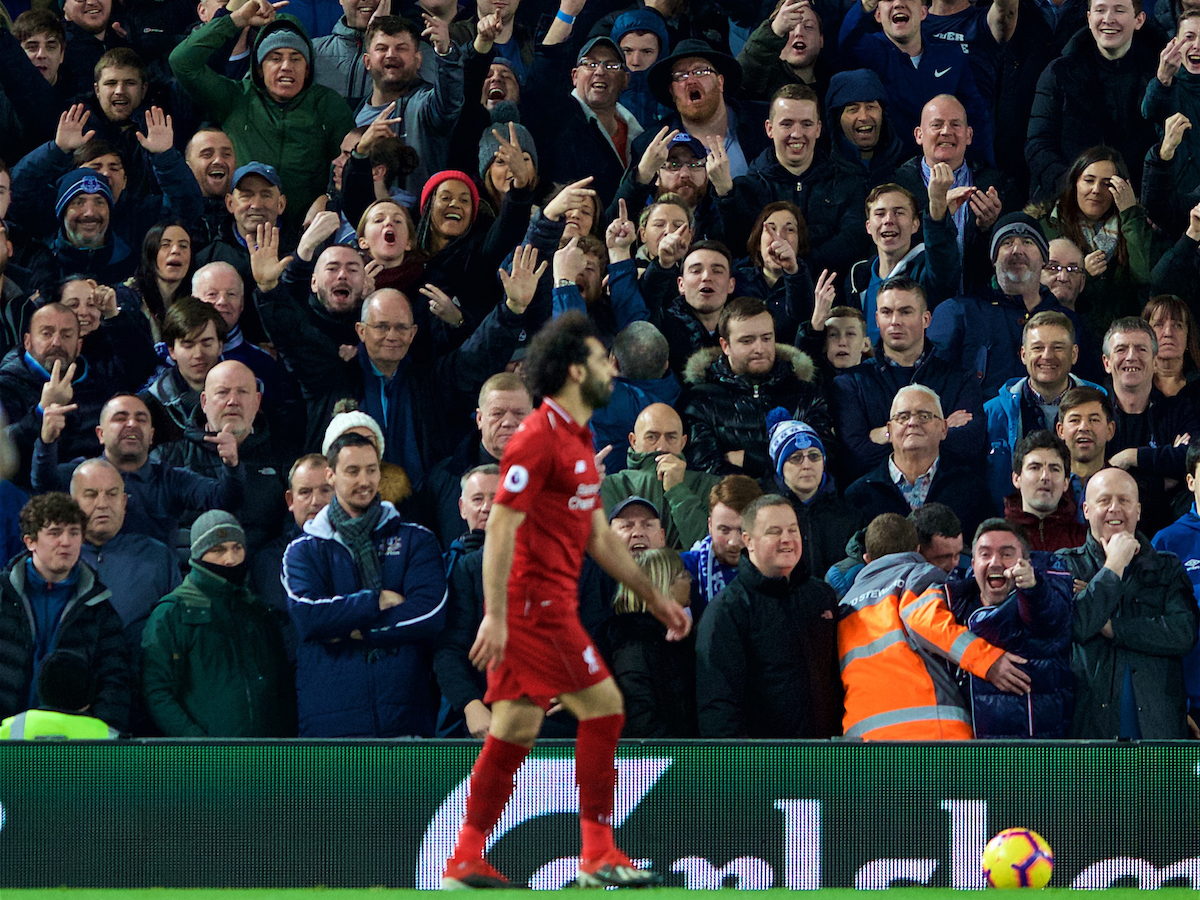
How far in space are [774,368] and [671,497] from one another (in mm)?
948

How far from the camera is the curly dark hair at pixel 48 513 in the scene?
25.1 ft

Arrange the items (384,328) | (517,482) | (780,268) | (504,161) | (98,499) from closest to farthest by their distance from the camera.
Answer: (517,482) → (98,499) → (384,328) → (780,268) → (504,161)

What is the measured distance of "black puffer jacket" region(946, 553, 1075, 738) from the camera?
23.5 ft

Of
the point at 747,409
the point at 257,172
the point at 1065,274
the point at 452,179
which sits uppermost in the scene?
the point at 257,172

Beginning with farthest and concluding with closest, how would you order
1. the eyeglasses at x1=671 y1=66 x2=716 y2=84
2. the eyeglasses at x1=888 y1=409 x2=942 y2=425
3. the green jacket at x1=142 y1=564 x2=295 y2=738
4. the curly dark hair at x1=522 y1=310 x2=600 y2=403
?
the eyeglasses at x1=671 y1=66 x2=716 y2=84, the eyeglasses at x1=888 y1=409 x2=942 y2=425, the green jacket at x1=142 y1=564 x2=295 y2=738, the curly dark hair at x1=522 y1=310 x2=600 y2=403

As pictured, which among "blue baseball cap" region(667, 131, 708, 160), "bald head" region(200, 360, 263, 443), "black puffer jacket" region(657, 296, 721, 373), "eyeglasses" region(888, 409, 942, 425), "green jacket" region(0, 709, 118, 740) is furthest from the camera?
"blue baseball cap" region(667, 131, 708, 160)

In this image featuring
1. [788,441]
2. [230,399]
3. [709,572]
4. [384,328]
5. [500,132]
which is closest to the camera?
[709,572]

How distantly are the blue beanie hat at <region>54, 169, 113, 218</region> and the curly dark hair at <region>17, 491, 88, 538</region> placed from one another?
9.08 ft

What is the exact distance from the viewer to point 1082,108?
10984 millimetres

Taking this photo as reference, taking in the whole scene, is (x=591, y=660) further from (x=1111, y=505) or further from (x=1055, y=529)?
(x=1055, y=529)

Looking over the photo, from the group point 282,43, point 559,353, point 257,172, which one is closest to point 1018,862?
point 559,353

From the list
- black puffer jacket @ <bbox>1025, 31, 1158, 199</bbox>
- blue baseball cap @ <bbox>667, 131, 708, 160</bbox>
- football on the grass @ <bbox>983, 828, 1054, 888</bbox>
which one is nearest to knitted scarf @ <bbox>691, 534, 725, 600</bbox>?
football on the grass @ <bbox>983, 828, 1054, 888</bbox>

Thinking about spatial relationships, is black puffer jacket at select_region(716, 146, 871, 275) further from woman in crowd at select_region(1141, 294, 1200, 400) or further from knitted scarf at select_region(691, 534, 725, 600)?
knitted scarf at select_region(691, 534, 725, 600)

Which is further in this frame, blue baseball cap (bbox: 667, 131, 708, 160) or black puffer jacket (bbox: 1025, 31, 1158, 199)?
black puffer jacket (bbox: 1025, 31, 1158, 199)
